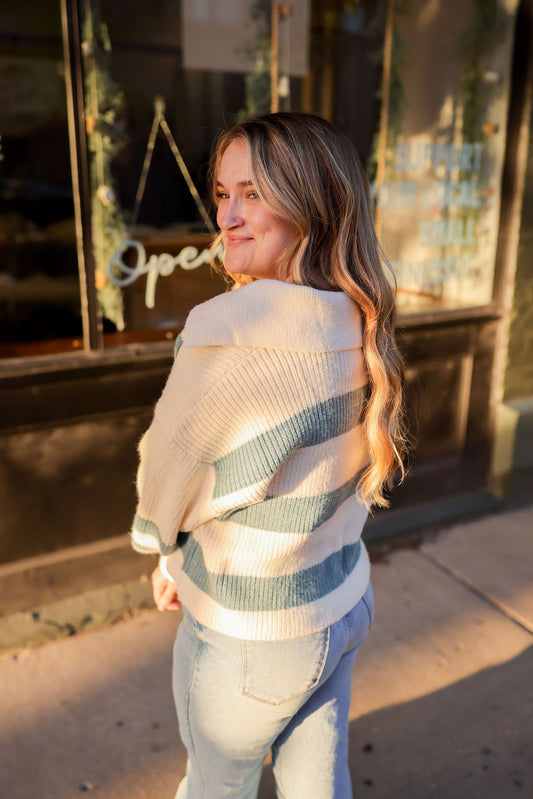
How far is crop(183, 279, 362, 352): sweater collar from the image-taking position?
1.24 meters

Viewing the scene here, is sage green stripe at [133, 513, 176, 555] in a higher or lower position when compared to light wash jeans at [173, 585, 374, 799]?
higher

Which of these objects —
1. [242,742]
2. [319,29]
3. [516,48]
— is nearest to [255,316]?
[242,742]

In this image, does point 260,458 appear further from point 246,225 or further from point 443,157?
point 443,157

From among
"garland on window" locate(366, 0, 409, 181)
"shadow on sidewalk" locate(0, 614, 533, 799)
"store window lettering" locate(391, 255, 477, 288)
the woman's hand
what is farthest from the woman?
"store window lettering" locate(391, 255, 477, 288)

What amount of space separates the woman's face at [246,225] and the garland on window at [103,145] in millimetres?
2101

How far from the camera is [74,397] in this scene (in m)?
3.29

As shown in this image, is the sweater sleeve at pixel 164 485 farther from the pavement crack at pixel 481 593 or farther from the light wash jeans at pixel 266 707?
the pavement crack at pixel 481 593

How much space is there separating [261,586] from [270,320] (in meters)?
0.52

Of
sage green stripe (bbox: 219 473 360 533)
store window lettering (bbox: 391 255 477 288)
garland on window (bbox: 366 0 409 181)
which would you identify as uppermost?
garland on window (bbox: 366 0 409 181)

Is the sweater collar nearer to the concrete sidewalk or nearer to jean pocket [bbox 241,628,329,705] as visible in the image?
jean pocket [bbox 241,628,329,705]

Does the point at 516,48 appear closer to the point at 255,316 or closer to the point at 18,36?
the point at 18,36

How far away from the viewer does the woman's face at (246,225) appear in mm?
1384

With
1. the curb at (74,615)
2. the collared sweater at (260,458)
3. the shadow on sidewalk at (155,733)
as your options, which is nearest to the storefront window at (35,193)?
Result: the curb at (74,615)

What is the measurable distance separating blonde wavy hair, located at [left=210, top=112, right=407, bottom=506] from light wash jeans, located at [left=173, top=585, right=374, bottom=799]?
1.29 ft
